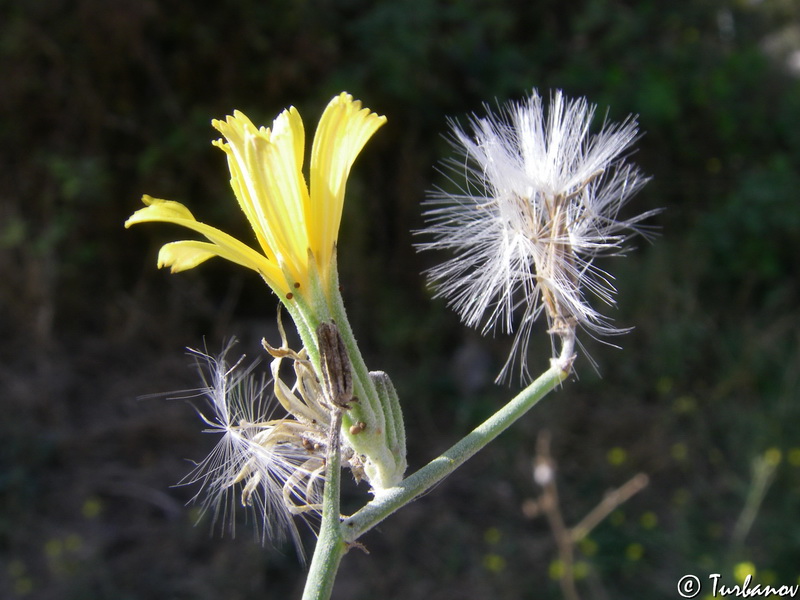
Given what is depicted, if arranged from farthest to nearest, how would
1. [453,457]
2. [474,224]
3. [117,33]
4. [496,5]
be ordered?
[496,5], [117,33], [474,224], [453,457]

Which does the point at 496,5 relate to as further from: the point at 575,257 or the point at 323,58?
the point at 575,257

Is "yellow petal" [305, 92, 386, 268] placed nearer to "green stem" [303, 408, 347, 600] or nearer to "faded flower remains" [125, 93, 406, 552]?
"faded flower remains" [125, 93, 406, 552]

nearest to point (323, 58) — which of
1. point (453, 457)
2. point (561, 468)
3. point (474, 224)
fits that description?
point (561, 468)

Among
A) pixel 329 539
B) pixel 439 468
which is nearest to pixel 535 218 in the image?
pixel 439 468

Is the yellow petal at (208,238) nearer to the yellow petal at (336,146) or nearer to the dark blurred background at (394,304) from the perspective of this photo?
the yellow petal at (336,146)

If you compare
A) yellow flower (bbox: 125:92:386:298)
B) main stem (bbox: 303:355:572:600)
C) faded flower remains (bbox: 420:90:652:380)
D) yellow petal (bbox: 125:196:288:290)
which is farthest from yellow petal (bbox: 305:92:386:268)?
main stem (bbox: 303:355:572:600)

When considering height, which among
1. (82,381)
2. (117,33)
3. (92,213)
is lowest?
(82,381)

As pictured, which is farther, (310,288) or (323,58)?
(323,58)
